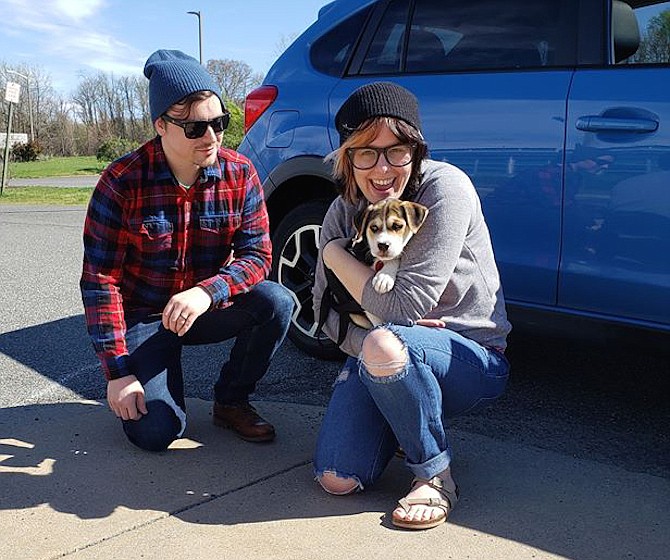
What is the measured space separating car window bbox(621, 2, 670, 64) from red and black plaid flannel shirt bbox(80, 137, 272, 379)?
1.57 m

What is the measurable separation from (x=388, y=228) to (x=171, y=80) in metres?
0.92

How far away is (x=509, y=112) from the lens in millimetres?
3219

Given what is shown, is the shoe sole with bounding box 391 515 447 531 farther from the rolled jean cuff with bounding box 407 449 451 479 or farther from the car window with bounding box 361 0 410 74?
the car window with bounding box 361 0 410 74

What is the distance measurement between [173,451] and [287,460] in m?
0.45

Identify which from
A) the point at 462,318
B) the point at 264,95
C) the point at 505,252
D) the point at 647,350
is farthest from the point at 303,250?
the point at 647,350

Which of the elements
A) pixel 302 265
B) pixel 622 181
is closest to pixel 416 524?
pixel 622 181

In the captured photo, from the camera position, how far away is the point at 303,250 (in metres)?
4.12

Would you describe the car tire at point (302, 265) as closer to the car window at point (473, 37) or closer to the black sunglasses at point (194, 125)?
the car window at point (473, 37)

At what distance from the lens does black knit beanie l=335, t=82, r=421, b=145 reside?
257 centimetres

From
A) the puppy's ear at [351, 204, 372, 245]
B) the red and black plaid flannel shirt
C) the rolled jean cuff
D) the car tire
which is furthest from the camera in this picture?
the car tire

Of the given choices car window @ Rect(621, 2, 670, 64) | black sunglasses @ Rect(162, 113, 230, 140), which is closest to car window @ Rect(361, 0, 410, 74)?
car window @ Rect(621, 2, 670, 64)

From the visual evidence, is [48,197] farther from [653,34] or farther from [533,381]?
[653,34]

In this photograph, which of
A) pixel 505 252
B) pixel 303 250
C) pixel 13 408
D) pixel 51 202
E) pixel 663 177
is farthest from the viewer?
pixel 51 202

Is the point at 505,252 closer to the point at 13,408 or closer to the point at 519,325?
the point at 519,325
